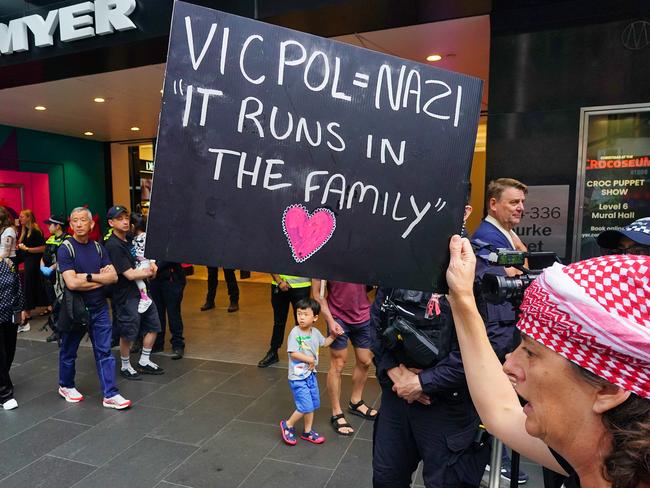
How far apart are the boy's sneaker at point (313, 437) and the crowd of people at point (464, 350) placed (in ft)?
0.04

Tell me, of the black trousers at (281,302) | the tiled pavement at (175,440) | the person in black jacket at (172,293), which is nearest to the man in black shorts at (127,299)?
the tiled pavement at (175,440)

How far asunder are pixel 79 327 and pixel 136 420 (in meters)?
1.07

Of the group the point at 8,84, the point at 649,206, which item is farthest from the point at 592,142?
the point at 8,84

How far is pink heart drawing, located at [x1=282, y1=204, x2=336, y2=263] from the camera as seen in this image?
136 cm

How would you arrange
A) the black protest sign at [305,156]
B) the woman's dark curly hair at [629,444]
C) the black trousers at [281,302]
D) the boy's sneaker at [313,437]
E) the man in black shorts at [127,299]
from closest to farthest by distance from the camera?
1. the woman's dark curly hair at [629,444]
2. the black protest sign at [305,156]
3. the boy's sneaker at [313,437]
4. the man in black shorts at [127,299]
5. the black trousers at [281,302]

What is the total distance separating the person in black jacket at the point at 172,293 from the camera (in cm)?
558

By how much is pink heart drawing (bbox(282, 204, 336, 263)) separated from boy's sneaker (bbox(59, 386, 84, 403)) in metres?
4.20

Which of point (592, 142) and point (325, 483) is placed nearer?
point (325, 483)

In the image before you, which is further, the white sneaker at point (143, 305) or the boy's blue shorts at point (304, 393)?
the white sneaker at point (143, 305)

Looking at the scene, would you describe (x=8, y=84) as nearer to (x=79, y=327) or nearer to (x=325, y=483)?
(x=79, y=327)

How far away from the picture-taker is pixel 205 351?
5984mm

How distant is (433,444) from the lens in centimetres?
198

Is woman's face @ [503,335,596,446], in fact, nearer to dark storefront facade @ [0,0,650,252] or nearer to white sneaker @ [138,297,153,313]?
dark storefront facade @ [0,0,650,252]

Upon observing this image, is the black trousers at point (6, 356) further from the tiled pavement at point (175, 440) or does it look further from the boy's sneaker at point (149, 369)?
the boy's sneaker at point (149, 369)
